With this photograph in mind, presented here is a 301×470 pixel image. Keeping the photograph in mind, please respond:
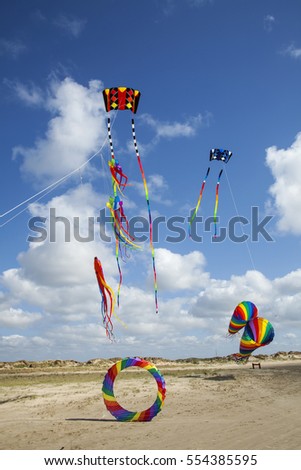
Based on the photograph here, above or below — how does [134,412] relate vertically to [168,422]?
above

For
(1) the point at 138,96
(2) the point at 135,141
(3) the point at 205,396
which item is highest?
(1) the point at 138,96

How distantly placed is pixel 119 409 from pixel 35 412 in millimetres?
4529

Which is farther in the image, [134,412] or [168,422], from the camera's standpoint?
[134,412]

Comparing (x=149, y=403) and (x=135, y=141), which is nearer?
(x=149, y=403)

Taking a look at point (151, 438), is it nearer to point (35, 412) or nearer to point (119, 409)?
point (119, 409)

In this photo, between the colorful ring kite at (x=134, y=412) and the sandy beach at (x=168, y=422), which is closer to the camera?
the sandy beach at (x=168, y=422)

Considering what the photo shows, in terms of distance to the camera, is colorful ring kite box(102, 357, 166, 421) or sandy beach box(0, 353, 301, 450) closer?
sandy beach box(0, 353, 301, 450)

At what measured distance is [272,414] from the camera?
46.0 feet

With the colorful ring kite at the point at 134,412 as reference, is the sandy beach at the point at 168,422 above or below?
below

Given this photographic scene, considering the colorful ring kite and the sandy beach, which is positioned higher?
the colorful ring kite
